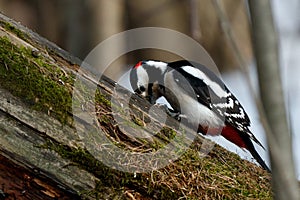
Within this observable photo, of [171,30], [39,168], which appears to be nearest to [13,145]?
[39,168]

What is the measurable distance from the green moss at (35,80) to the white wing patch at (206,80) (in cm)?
151

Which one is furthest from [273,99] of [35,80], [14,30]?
[14,30]

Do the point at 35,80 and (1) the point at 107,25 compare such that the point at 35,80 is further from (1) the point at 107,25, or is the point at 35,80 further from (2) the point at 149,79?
(1) the point at 107,25

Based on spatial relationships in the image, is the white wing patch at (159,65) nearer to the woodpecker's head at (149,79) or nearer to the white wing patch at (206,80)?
the woodpecker's head at (149,79)

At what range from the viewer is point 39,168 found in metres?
2.70

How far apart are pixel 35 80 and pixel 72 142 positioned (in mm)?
304

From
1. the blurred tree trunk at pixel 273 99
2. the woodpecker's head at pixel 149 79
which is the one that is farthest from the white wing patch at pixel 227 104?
the blurred tree trunk at pixel 273 99

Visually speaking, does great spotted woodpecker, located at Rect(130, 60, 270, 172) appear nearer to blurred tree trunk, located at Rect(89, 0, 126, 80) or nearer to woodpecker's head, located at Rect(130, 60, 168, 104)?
woodpecker's head, located at Rect(130, 60, 168, 104)

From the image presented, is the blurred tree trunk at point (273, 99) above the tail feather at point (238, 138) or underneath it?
underneath

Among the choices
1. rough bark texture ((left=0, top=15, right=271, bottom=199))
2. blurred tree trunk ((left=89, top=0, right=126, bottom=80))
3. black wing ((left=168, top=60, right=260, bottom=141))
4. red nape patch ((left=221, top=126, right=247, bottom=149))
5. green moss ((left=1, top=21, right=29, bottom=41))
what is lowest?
rough bark texture ((left=0, top=15, right=271, bottom=199))

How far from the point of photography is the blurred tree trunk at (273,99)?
1.91 m

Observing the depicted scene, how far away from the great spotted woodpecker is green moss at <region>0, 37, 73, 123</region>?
1.38m

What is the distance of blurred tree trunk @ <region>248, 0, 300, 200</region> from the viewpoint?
6.26 ft

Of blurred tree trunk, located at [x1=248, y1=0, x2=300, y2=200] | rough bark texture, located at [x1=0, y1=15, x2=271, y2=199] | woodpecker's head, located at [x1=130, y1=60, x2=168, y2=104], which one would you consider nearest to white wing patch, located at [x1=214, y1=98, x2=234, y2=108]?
woodpecker's head, located at [x1=130, y1=60, x2=168, y2=104]
